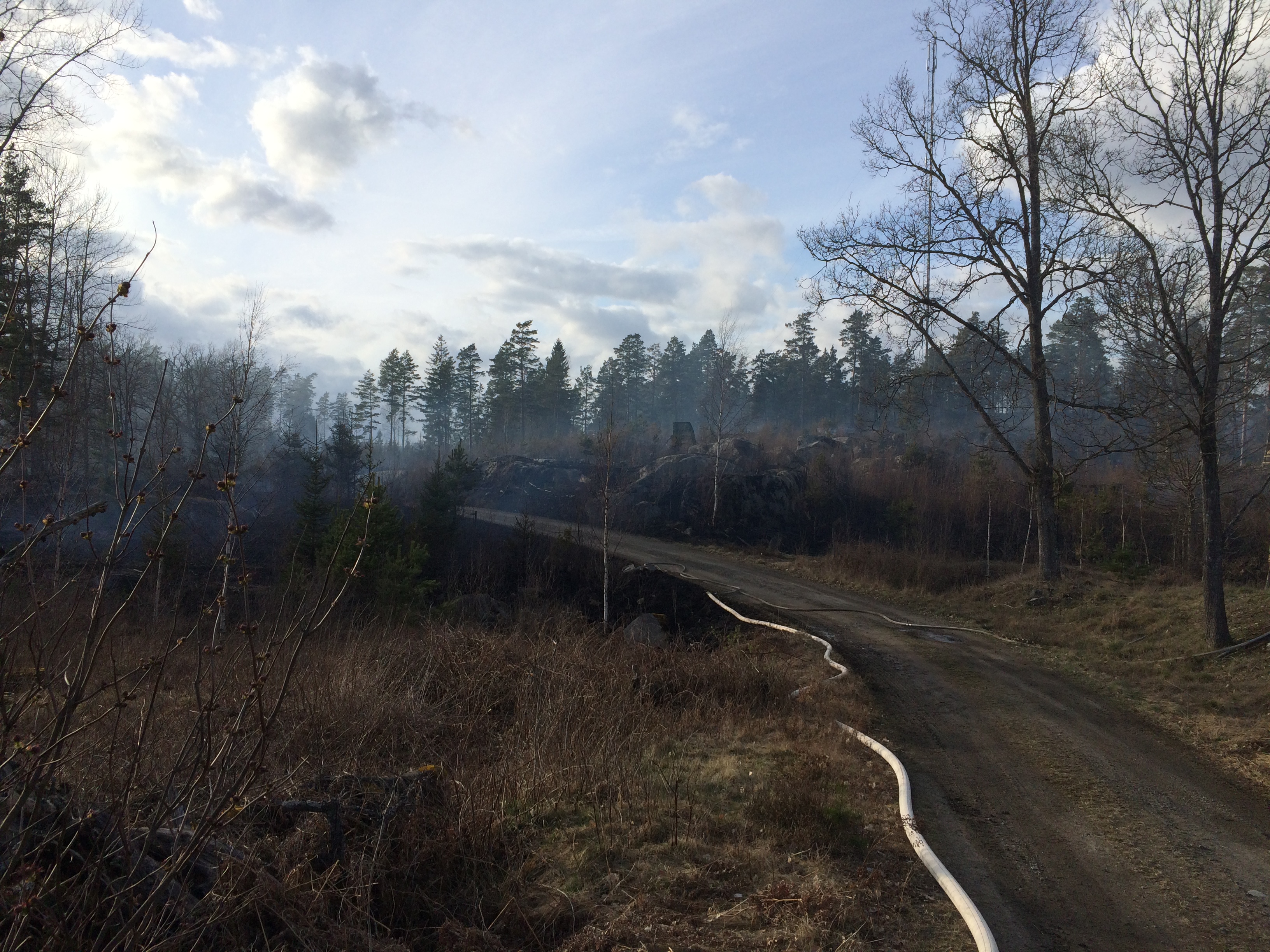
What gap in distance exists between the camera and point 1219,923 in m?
4.03

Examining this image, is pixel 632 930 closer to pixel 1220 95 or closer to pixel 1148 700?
pixel 1148 700

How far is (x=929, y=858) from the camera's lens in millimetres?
4547

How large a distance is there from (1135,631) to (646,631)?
27.5ft

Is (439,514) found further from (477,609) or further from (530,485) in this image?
(530,485)

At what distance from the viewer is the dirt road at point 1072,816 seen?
4051mm

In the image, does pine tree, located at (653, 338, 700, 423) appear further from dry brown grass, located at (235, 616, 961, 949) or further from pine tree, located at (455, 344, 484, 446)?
dry brown grass, located at (235, 616, 961, 949)

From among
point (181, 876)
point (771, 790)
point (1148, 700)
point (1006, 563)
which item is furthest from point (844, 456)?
point (181, 876)

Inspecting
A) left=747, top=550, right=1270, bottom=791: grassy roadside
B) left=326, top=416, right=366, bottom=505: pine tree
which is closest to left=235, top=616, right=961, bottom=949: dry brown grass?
left=747, top=550, right=1270, bottom=791: grassy roadside

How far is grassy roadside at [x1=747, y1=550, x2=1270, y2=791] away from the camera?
7.69 meters

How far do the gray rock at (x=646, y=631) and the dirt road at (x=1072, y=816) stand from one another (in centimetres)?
409

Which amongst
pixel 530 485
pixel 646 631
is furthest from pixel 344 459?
pixel 646 631

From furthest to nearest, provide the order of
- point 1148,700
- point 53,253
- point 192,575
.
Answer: point 192,575, point 53,253, point 1148,700

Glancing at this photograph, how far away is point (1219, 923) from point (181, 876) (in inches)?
208

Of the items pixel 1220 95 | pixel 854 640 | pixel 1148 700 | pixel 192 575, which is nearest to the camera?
pixel 1148 700
